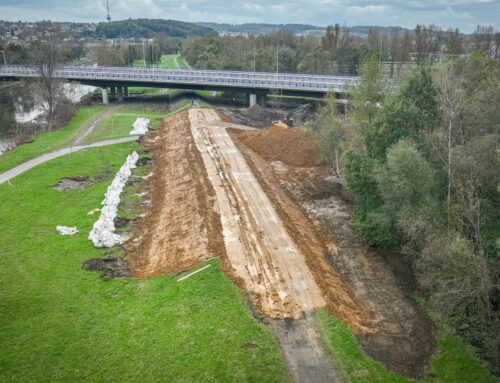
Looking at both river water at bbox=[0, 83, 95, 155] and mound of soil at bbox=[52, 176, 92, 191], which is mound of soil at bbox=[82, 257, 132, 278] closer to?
mound of soil at bbox=[52, 176, 92, 191]

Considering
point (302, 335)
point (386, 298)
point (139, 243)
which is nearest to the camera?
point (302, 335)

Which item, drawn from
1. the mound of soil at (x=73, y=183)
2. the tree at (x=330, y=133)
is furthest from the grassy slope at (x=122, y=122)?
the tree at (x=330, y=133)

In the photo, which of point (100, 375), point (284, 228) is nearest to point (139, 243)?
point (284, 228)

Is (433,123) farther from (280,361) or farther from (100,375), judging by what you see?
(100,375)

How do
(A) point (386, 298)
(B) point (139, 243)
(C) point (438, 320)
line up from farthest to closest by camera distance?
1. (B) point (139, 243)
2. (A) point (386, 298)
3. (C) point (438, 320)

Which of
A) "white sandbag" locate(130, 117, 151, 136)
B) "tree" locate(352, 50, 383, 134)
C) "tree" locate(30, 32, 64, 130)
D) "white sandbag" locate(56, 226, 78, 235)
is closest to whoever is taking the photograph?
"white sandbag" locate(56, 226, 78, 235)

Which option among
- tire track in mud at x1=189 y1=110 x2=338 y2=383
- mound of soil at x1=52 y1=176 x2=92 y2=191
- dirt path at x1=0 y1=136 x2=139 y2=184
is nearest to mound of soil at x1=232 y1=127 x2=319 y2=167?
tire track in mud at x1=189 y1=110 x2=338 y2=383
